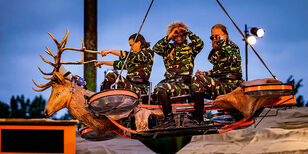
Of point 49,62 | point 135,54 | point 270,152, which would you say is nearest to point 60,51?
point 49,62

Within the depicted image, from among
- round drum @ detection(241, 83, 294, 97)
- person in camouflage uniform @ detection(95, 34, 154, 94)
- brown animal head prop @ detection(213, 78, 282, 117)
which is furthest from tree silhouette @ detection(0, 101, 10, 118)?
round drum @ detection(241, 83, 294, 97)

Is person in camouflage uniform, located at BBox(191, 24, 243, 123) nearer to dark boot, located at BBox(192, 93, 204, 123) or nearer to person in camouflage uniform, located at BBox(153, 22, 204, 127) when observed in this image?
dark boot, located at BBox(192, 93, 204, 123)

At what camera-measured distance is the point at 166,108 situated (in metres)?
4.05

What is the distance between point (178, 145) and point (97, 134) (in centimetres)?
405

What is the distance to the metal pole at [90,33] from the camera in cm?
651

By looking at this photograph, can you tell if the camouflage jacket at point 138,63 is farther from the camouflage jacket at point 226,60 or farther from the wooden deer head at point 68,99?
the camouflage jacket at point 226,60

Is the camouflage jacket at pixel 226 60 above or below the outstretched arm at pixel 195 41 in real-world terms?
below

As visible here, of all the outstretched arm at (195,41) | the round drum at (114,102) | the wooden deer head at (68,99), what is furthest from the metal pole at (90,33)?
the round drum at (114,102)

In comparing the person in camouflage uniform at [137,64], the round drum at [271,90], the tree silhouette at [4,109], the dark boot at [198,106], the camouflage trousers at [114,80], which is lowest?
the tree silhouette at [4,109]

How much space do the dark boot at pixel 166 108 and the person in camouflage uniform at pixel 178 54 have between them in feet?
0.43

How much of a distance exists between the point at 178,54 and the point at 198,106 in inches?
31.2

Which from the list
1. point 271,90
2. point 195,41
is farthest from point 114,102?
point 271,90

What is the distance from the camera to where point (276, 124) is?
6.93 metres

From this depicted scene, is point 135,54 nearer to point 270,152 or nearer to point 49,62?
point 49,62
